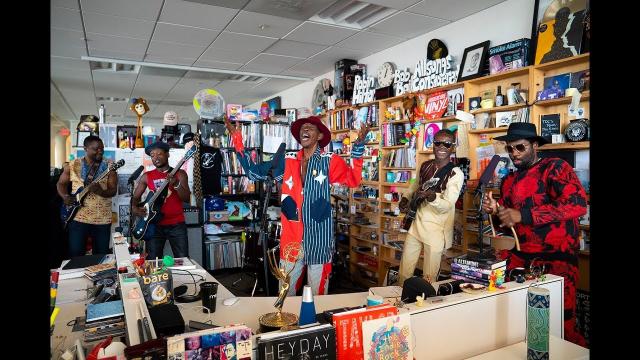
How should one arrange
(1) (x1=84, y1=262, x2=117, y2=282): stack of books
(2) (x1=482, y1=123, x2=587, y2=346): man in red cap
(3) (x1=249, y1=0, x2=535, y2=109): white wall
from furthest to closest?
(3) (x1=249, y1=0, x2=535, y2=109): white wall, (1) (x1=84, y1=262, x2=117, y2=282): stack of books, (2) (x1=482, y1=123, x2=587, y2=346): man in red cap

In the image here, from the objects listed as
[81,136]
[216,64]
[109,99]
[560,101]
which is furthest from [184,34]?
[109,99]

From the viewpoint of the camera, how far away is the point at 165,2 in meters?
3.85

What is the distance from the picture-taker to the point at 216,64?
6.27m

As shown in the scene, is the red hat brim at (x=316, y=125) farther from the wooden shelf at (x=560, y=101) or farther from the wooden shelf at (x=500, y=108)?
the wooden shelf at (x=560, y=101)

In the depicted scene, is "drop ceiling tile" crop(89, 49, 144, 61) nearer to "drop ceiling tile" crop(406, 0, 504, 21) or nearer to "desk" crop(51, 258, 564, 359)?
"drop ceiling tile" crop(406, 0, 504, 21)

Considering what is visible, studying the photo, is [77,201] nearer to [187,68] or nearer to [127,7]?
[127,7]

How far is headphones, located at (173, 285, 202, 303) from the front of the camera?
211 cm

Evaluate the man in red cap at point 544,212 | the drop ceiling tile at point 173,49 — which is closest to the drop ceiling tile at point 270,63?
the drop ceiling tile at point 173,49

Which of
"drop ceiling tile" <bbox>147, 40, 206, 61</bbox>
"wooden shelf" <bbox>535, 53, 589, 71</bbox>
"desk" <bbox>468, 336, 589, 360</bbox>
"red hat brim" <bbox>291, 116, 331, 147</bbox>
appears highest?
"drop ceiling tile" <bbox>147, 40, 206, 61</bbox>

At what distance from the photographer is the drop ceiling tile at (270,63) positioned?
5875 mm

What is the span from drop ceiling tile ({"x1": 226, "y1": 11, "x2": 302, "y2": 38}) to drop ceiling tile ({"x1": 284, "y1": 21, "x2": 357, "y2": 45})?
12cm

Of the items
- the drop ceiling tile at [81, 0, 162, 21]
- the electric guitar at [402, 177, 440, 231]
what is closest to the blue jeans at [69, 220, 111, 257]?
the drop ceiling tile at [81, 0, 162, 21]

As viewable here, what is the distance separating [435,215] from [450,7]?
2.17 m
